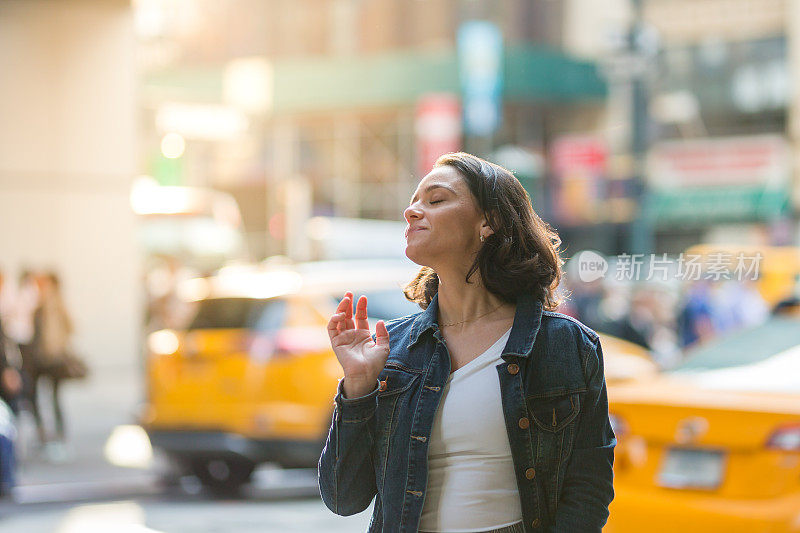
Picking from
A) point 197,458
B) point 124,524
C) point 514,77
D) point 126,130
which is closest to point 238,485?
point 197,458

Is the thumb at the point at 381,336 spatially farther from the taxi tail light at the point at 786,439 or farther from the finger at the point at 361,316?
the taxi tail light at the point at 786,439

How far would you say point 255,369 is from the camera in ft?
29.7

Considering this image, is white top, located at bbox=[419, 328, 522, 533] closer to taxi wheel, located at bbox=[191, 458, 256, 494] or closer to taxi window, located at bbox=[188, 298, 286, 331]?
taxi window, located at bbox=[188, 298, 286, 331]

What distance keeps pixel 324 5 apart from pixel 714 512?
3606cm

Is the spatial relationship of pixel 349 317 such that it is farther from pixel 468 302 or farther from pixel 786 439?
pixel 786 439

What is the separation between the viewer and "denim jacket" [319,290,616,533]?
8.12 ft

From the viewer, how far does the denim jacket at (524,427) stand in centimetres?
247

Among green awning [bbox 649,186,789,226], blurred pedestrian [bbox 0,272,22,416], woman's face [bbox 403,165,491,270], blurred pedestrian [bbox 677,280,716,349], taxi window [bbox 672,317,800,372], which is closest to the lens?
woman's face [bbox 403,165,491,270]

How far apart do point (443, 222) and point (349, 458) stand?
57cm

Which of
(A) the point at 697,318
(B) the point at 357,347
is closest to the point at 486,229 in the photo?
(B) the point at 357,347

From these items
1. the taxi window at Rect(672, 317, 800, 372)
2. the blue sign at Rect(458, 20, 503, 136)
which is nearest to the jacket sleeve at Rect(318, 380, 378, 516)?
the taxi window at Rect(672, 317, 800, 372)

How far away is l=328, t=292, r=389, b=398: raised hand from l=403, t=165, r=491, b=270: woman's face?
0.18m

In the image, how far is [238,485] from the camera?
9.86 metres

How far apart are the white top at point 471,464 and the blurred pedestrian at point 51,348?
9261mm
